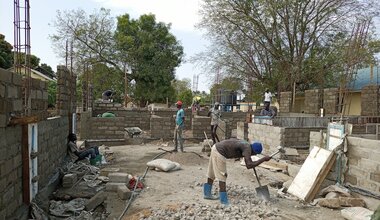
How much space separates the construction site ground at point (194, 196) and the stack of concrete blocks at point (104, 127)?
3379 millimetres

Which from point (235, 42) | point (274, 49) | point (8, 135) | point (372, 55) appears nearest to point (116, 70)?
point (235, 42)

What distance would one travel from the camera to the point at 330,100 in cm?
1360

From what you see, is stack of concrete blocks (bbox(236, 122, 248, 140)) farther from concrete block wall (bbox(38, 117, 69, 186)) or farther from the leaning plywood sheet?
concrete block wall (bbox(38, 117, 69, 186))

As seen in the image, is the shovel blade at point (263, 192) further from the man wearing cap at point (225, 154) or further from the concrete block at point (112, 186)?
the concrete block at point (112, 186)

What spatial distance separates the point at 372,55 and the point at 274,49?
216 inches

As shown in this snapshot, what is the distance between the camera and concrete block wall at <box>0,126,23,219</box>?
153 inches

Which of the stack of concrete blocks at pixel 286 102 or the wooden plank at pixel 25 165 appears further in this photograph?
the stack of concrete blocks at pixel 286 102

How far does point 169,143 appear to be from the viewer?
1324 cm

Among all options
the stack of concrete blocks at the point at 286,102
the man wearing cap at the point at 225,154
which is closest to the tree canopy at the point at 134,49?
the stack of concrete blocks at the point at 286,102

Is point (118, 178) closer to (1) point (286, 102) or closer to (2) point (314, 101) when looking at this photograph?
(2) point (314, 101)

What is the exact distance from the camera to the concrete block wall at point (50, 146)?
5809 mm

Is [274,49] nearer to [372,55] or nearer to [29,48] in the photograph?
[372,55]

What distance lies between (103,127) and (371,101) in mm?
10159

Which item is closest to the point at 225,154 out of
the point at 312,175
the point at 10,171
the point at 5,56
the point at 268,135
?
the point at 312,175
